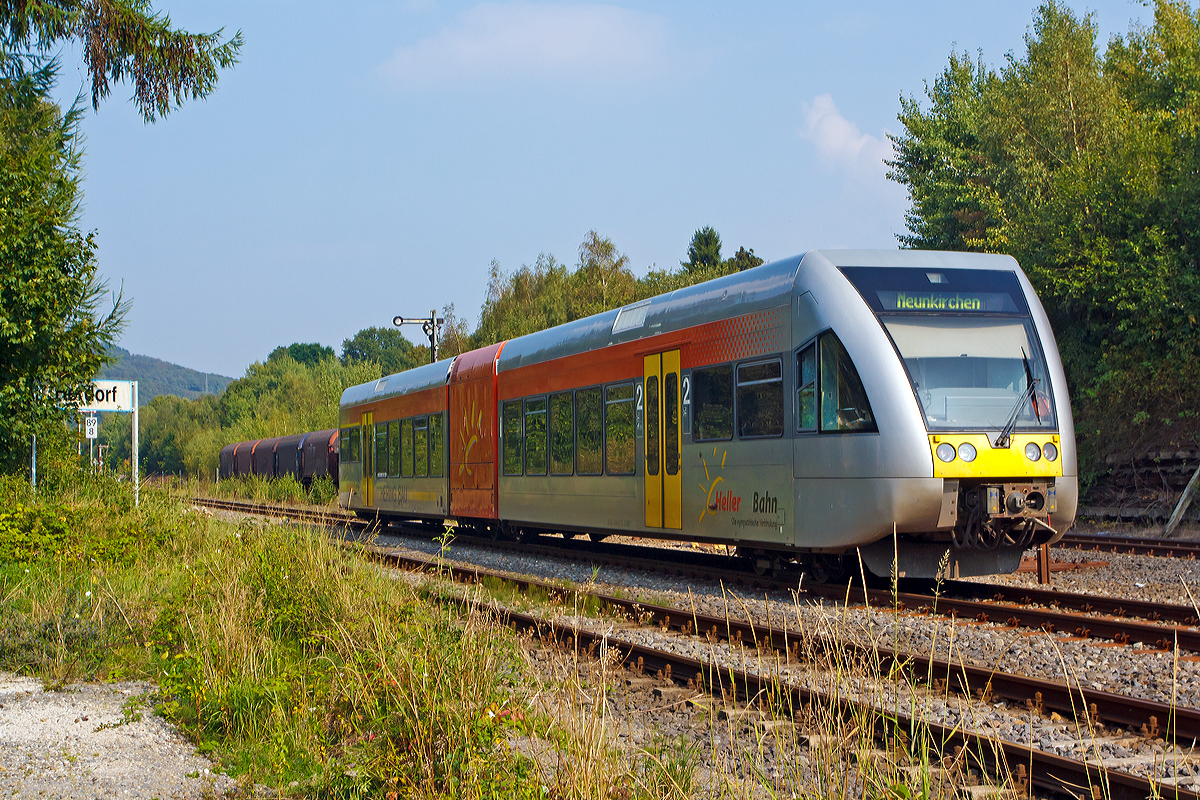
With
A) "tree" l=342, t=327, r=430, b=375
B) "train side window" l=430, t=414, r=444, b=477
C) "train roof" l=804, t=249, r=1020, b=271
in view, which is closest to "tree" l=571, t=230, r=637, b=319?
"train side window" l=430, t=414, r=444, b=477

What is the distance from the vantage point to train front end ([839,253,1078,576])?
9.86 metres

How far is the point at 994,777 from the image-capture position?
4949mm

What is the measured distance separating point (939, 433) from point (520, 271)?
4305 centimetres

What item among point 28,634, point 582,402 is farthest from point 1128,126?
point 28,634

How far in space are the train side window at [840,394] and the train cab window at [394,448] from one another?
13454 mm

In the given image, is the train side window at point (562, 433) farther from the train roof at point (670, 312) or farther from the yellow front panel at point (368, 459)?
the yellow front panel at point (368, 459)

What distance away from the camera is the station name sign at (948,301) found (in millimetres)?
10305

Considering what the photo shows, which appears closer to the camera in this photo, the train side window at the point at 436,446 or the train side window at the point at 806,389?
the train side window at the point at 806,389

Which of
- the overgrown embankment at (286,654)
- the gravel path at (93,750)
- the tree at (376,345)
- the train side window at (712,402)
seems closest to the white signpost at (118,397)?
the overgrown embankment at (286,654)

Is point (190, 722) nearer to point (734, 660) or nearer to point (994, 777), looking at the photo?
point (734, 660)

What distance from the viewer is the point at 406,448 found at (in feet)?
71.7

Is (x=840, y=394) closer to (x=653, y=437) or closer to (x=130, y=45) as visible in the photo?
(x=653, y=437)

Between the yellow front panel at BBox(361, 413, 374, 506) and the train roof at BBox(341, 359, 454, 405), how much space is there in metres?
0.50

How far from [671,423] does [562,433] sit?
2951mm
